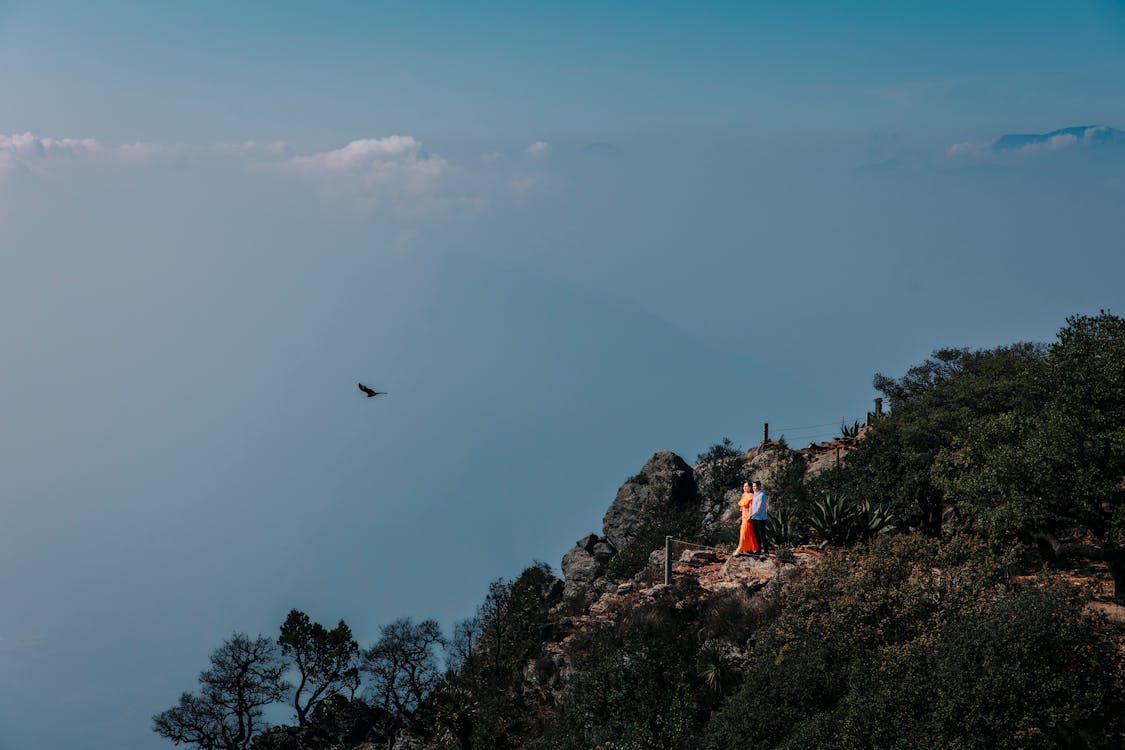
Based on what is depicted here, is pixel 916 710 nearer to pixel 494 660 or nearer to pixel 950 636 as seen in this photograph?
pixel 950 636

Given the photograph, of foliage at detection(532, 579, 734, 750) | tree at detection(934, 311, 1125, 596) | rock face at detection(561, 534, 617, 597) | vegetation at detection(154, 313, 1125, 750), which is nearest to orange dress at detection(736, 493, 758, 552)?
vegetation at detection(154, 313, 1125, 750)

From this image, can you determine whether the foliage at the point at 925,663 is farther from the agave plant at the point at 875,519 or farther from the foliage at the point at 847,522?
the foliage at the point at 847,522

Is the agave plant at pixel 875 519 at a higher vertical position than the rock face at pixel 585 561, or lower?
lower

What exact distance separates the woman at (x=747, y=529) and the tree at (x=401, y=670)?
1647 cm

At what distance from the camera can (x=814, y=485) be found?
113 ft

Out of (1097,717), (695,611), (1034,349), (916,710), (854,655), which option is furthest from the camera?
(1034,349)

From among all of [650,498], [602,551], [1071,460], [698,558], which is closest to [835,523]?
[698,558]

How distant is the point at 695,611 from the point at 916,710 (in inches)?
381

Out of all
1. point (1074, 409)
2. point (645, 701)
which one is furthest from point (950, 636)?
point (645, 701)

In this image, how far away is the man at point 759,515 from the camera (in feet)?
90.8

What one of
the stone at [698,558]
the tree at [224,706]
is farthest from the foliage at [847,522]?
the tree at [224,706]

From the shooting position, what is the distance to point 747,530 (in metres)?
28.5

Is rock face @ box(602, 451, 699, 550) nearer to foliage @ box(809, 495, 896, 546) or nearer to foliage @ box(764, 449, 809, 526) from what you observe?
foliage @ box(764, 449, 809, 526)

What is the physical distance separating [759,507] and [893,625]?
7.43m
